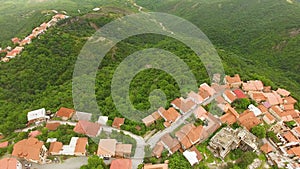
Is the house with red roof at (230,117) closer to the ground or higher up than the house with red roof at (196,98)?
closer to the ground

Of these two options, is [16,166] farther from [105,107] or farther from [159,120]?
[159,120]

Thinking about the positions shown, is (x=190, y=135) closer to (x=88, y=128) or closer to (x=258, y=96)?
(x=88, y=128)

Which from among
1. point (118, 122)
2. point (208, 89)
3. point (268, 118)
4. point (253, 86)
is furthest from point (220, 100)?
point (118, 122)

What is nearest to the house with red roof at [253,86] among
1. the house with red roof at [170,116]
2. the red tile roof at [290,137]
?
the red tile roof at [290,137]

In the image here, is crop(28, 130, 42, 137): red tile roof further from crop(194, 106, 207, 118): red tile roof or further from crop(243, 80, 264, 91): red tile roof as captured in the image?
crop(243, 80, 264, 91): red tile roof

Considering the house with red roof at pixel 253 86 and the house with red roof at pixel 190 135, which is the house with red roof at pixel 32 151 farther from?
the house with red roof at pixel 253 86

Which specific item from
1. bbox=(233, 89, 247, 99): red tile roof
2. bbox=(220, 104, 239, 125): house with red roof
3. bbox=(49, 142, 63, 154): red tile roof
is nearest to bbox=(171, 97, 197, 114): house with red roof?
bbox=(220, 104, 239, 125): house with red roof
